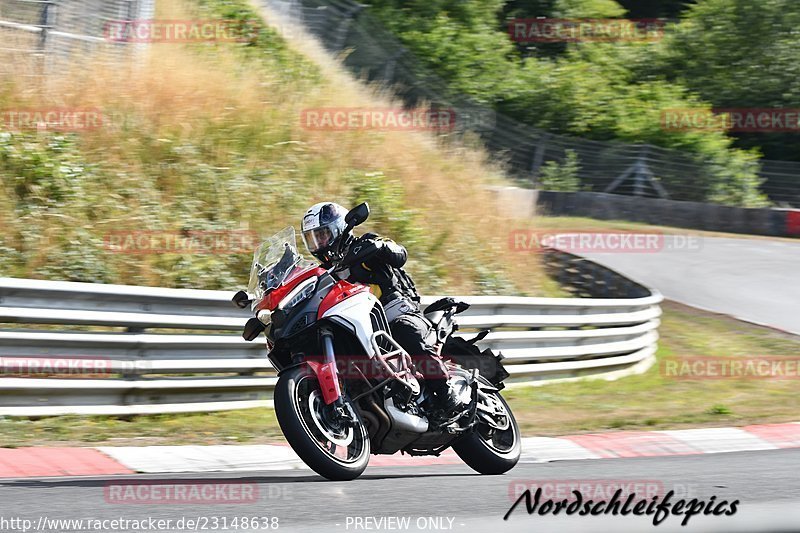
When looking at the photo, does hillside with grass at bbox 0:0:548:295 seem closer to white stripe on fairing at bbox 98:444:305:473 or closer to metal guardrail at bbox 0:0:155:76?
metal guardrail at bbox 0:0:155:76

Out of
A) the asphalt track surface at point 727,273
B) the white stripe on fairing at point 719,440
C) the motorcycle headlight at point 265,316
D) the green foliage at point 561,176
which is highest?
the motorcycle headlight at point 265,316

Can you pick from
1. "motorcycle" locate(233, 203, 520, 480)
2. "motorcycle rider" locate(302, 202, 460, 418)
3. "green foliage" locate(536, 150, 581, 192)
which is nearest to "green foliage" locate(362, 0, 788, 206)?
"green foliage" locate(536, 150, 581, 192)

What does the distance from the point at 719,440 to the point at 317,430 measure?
4997 mm

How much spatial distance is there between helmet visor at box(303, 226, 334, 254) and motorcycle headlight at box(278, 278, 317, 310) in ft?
0.94

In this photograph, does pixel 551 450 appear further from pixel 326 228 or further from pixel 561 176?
pixel 561 176

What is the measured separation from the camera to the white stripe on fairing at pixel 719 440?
8844mm

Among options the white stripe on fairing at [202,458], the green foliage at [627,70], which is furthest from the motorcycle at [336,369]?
the green foliage at [627,70]

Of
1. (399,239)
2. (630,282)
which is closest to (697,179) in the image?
(630,282)

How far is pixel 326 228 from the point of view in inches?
237

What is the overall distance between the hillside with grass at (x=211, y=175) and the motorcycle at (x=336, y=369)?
416 cm

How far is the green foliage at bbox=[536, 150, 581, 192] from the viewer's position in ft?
85.0

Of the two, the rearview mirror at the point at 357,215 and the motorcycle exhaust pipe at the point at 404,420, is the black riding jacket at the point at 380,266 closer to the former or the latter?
the rearview mirror at the point at 357,215

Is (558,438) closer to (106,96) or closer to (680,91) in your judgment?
(106,96)

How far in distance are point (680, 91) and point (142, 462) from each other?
85.4ft
